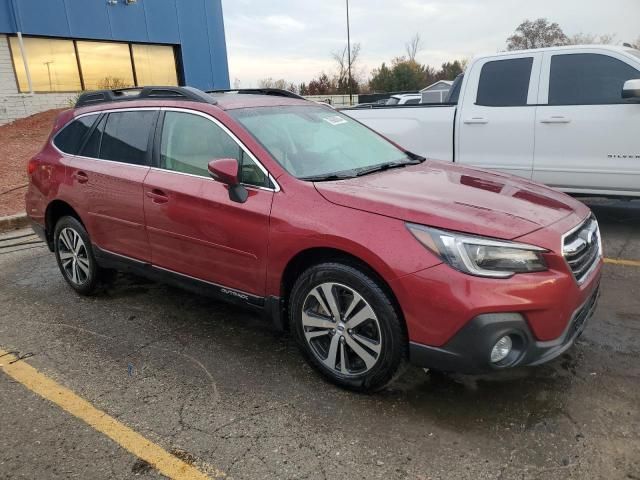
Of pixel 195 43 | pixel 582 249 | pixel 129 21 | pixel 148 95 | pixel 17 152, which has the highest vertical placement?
pixel 129 21

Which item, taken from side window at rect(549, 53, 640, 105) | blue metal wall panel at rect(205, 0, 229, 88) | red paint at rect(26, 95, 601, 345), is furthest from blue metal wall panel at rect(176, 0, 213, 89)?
red paint at rect(26, 95, 601, 345)

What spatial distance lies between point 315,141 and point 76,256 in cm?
243

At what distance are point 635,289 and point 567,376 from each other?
168 centimetres

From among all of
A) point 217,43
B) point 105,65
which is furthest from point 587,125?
point 217,43

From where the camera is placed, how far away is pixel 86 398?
3043 mm

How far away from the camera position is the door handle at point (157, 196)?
365 cm

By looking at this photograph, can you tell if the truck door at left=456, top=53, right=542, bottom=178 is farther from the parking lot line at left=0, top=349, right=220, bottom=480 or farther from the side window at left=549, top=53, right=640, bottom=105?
the parking lot line at left=0, top=349, right=220, bottom=480

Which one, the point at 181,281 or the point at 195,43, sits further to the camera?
the point at 195,43

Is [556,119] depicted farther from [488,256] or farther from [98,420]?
[98,420]

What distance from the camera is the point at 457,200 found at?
9.47 feet

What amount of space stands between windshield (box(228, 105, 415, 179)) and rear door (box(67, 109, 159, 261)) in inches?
36.0

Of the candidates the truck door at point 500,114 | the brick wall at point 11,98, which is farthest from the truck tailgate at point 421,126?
the brick wall at point 11,98

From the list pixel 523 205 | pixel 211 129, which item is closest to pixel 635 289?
pixel 523 205

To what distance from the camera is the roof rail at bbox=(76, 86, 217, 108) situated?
3744 mm
